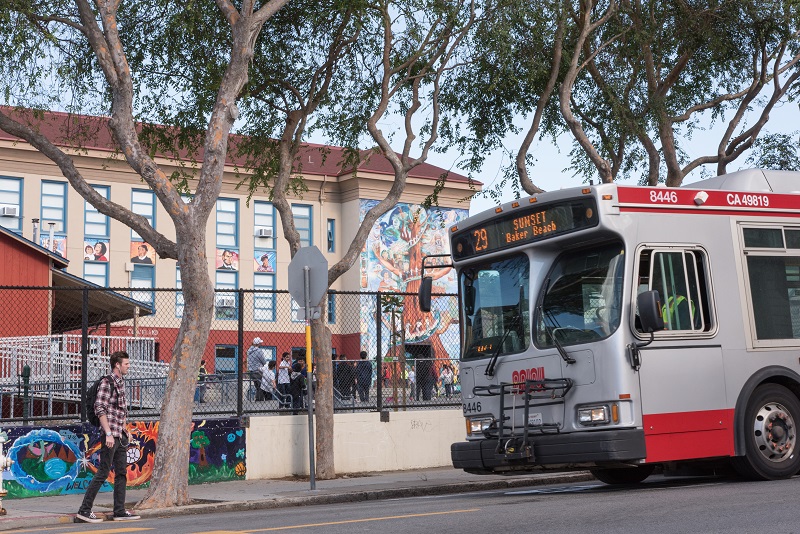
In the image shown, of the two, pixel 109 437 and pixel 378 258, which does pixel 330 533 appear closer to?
pixel 109 437

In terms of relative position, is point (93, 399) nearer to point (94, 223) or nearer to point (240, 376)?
point (240, 376)

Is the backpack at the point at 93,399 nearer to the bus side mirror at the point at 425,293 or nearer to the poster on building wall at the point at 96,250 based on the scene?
the bus side mirror at the point at 425,293

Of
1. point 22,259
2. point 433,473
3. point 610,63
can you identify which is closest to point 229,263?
point 22,259

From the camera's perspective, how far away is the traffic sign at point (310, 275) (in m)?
14.6

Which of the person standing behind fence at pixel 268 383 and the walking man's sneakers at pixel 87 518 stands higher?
the person standing behind fence at pixel 268 383

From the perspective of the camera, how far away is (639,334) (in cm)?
1129

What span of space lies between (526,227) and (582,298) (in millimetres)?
1225

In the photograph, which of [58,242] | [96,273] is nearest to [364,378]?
[58,242]

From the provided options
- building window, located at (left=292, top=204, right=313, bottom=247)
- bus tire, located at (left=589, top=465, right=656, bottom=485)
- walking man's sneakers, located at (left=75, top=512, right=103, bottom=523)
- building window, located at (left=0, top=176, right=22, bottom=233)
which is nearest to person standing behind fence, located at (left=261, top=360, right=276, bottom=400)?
walking man's sneakers, located at (left=75, top=512, right=103, bottom=523)

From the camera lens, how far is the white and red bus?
37.0 feet

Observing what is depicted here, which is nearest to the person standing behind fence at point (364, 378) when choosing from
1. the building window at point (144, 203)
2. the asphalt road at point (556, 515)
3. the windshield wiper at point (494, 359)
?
the asphalt road at point (556, 515)

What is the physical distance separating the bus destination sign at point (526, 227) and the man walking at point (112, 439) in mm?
4289

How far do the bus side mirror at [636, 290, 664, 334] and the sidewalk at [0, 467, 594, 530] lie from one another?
5169 mm

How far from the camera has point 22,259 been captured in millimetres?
25500
